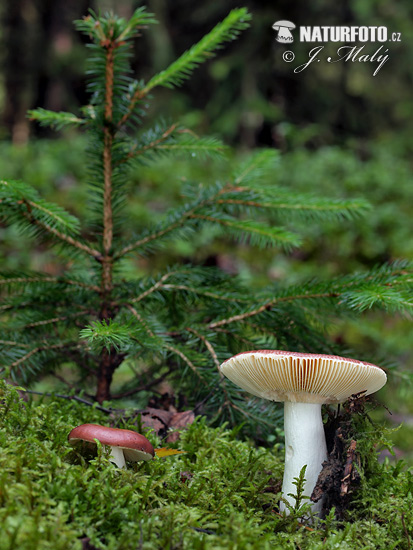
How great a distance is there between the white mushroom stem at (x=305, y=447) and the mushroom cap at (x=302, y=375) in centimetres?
5

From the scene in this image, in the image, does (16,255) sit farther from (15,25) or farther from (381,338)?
(15,25)

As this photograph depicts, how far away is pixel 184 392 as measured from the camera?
2252 mm

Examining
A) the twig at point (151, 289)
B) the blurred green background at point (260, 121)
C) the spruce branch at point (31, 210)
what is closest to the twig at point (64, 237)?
the spruce branch at point (31, 210)

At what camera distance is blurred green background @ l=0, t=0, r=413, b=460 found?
5281mm

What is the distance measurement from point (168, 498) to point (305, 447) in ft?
1.57

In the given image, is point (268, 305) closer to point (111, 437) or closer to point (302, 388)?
point (302, 388)

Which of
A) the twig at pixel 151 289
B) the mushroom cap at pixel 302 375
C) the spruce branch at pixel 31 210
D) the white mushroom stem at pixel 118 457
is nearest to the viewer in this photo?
the mushroom cap at pixel 302 375

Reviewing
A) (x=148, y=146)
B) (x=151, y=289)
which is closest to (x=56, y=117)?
(x=148, y=146)

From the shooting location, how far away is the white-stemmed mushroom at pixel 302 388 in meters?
1.40

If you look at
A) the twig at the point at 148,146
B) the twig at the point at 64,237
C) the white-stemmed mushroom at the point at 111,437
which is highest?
the twig at the point at 148,146

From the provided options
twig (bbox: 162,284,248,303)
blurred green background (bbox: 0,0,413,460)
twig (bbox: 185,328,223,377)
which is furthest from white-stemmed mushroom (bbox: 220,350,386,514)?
blurred green background (bbox: 0,0,413,460)

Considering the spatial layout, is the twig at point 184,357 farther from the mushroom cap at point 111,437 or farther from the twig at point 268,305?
the mushroom cap at point 111,437

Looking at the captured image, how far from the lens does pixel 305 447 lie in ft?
5.04

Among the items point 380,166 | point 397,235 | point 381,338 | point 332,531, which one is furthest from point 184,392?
point 380,166
